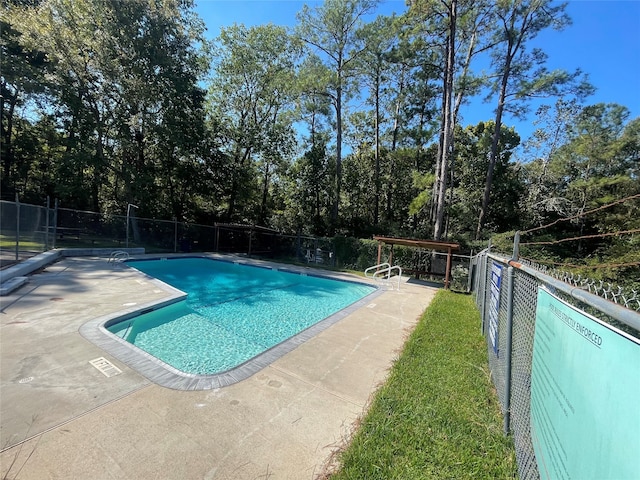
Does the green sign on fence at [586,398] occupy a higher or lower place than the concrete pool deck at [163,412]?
higher

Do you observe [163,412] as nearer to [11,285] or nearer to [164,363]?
[164,363]

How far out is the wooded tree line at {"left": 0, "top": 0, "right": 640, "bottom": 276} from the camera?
1371 cm

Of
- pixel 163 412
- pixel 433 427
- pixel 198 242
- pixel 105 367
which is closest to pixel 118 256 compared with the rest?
pixel 198 242

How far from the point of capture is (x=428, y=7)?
12.0 meters

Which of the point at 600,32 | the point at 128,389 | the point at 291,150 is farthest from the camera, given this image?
the point at 291,150

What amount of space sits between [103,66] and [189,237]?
29.9 ft

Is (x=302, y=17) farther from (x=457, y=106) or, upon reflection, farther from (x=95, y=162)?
(x=95, y=162)

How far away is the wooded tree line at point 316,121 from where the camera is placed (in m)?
13.7

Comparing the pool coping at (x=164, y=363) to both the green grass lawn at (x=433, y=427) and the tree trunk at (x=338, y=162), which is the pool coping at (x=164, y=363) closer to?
the green grass lawn at (x=433, y=427)

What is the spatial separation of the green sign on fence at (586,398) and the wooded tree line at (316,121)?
483 inches

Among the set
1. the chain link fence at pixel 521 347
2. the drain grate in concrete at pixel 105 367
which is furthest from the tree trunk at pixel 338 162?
the drain grate in concrete at pixel 105 367

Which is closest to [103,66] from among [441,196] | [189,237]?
[189,237]

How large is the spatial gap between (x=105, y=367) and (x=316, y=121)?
63.0 ft

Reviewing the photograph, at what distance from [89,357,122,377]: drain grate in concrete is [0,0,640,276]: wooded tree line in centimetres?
1243
